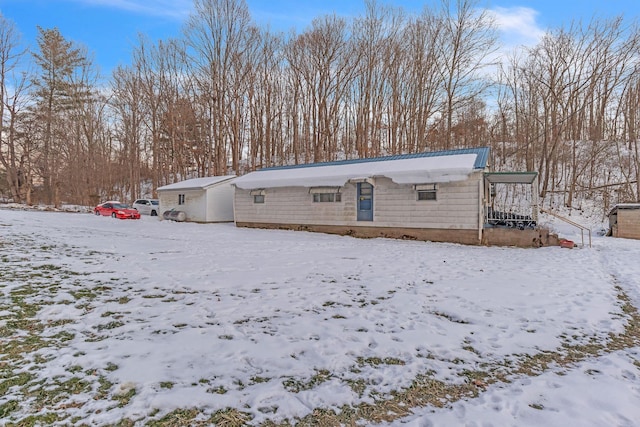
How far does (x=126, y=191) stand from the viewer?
34562mm

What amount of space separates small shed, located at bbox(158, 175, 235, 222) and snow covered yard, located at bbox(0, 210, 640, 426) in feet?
37.5

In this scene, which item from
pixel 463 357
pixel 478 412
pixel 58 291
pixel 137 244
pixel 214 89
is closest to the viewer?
pixel 478 412

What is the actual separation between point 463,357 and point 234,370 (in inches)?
89.7

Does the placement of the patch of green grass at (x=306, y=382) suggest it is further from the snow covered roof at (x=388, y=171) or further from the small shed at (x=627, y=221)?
the small shed at (x=627, y=221)

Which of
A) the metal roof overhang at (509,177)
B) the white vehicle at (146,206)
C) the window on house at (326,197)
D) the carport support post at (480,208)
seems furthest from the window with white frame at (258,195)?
the white vehicle at (146,206)

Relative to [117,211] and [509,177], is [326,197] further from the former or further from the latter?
[117,211]

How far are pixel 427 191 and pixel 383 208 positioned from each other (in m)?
1.81

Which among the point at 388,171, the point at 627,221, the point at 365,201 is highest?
the point at 388,171

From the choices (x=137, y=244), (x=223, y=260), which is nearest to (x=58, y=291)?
(x=223, y=260)

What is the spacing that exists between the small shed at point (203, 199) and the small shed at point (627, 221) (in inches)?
716

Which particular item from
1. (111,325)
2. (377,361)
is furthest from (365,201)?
(111,325)

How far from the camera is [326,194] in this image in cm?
1438

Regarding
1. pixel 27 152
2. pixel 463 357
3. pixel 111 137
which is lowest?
pixel 463 357

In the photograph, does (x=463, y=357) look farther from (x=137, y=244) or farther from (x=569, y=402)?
(x=137, y=244)
